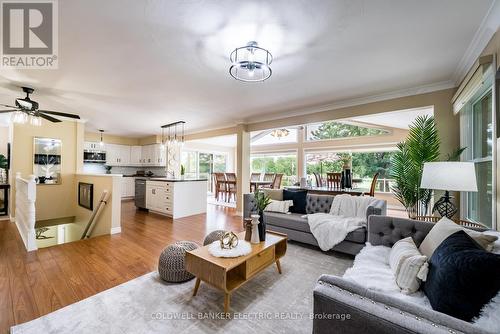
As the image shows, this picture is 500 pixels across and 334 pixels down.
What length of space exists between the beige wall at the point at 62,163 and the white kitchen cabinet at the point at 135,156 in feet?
9.98

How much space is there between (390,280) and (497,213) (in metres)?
1.39

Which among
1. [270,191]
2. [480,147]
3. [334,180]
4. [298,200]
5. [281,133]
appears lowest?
[298,200]

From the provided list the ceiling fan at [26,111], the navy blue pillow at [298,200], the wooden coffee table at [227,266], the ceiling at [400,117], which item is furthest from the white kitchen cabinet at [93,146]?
the ceiling at [400,117]

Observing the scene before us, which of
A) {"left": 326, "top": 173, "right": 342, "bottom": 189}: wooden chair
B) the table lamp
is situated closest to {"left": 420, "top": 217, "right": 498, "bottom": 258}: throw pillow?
the table lamp

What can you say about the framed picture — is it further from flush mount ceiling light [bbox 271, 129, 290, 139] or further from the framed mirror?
flush mount ceiling light [bbox 271, 129, 290, 139]

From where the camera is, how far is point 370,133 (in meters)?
6.52

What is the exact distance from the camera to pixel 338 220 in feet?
9.79

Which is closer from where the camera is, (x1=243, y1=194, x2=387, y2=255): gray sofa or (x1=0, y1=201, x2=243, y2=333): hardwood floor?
(x1=0, y1=201, x2=243, y2=333): hardwood floor

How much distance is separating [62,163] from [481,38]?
721cm

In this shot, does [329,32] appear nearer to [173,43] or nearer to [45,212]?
[173,43]

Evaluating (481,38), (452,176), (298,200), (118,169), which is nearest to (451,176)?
(452,176)

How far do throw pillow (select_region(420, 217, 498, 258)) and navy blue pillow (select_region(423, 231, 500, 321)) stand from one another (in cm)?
32

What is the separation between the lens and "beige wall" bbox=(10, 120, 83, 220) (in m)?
4.39

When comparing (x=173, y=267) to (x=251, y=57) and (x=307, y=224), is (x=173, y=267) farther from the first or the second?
(x=251, y=57)
